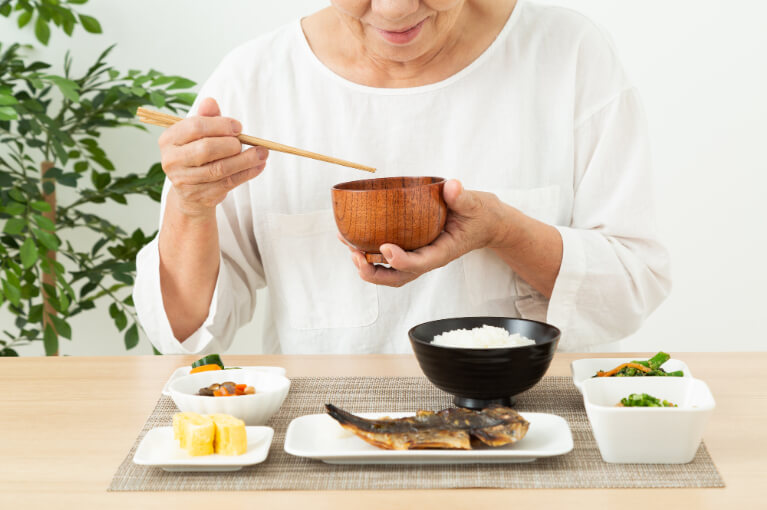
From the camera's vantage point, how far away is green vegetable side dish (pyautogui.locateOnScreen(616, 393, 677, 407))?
1042 millimetres

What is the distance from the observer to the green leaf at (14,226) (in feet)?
7.57

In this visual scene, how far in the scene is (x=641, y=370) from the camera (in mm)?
1194

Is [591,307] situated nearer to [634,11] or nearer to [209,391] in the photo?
[209,391]

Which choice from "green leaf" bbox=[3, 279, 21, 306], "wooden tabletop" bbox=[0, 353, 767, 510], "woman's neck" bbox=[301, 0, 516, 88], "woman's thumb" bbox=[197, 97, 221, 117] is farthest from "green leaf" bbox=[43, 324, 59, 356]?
"woman's thumb" bbox=[197, 97, 221, 117]

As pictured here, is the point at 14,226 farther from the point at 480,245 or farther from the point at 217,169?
the point at 480,245

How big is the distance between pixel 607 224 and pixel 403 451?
2.78 feet

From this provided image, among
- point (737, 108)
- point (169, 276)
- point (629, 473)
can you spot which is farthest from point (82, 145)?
point (629, 473)

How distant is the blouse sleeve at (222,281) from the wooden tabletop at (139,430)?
0.43 ft

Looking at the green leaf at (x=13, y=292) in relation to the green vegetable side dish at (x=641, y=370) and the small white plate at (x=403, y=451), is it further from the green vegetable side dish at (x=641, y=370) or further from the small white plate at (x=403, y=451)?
the green vegetable side dish at (x=641, y=370)

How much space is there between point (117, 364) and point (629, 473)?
91 centimetres

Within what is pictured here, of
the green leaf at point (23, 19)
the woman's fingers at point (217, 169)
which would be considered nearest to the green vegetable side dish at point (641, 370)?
the woman's fingers at point (217, 169)

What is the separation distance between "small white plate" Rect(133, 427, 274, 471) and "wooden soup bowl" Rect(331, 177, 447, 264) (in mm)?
327

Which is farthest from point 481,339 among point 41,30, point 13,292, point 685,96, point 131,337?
point 41,30

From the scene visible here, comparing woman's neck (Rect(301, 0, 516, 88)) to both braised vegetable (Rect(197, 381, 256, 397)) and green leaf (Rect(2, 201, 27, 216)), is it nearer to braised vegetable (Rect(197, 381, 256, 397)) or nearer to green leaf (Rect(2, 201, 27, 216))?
braised vegetable (Rect(197, 381, 256, 397))
